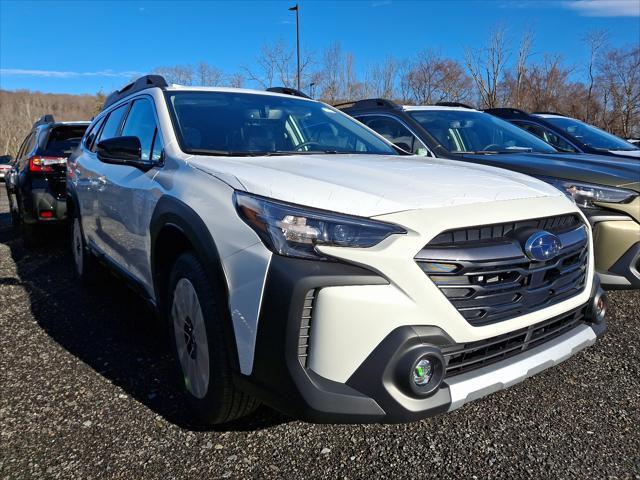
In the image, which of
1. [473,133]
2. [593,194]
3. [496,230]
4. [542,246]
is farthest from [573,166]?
[496,230]

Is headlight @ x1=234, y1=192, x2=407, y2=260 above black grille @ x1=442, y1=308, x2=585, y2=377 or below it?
above

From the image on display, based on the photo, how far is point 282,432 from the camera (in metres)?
2.38

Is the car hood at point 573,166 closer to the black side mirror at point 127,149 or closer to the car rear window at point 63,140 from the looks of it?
the black side mirror at point 127,149

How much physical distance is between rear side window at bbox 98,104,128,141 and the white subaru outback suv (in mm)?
1359

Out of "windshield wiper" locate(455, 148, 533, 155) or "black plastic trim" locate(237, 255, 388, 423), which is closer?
→ "black plastic trim" locate(237, 255, 388, 423)

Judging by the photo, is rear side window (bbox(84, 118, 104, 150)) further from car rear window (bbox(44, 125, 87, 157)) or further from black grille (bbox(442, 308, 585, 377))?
black grille (bbox(442, 308, 585, 377))

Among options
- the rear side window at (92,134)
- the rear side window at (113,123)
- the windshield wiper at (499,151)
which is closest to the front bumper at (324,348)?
the rear side window at (113,123)

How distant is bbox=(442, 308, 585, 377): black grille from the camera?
192 cm

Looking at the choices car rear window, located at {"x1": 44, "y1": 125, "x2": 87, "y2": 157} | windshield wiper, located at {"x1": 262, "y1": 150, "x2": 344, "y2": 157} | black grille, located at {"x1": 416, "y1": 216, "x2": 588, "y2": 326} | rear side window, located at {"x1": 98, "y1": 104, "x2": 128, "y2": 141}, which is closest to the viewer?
black grille, located at {"x1": 416, "y1": 216, "x2": 588, "y2": 326}

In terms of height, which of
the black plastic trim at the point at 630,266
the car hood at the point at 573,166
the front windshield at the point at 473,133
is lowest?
the black plastic trim at the point at 630,266

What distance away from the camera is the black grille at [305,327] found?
5.73 feet

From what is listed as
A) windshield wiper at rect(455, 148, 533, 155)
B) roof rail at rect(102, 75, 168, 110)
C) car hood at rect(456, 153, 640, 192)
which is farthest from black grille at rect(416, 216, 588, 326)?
windshield wiper at rect(455, 148, 533, 155)

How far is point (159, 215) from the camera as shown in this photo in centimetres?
254

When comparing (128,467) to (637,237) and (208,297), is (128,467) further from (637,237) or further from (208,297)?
(637,237)
